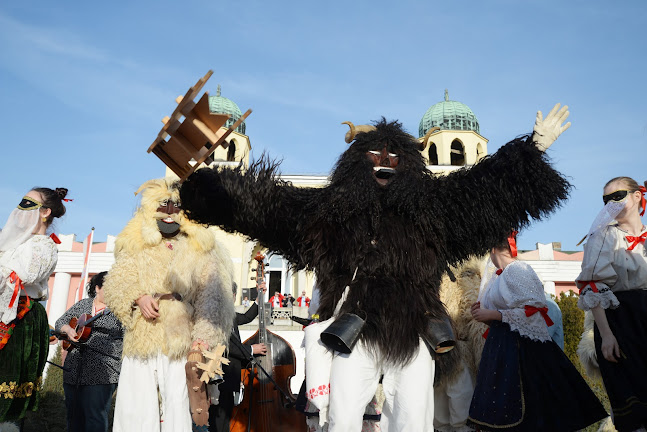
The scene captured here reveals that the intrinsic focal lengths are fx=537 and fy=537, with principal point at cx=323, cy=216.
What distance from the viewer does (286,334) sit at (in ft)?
49.5

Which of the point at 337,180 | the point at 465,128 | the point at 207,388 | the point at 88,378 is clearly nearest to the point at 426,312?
the point at 337,180

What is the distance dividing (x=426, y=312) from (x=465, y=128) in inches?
1191

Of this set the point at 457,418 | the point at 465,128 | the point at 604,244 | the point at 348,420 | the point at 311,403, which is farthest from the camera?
the point at 465,128

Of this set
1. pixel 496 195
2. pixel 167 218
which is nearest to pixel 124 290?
pixel 167 218

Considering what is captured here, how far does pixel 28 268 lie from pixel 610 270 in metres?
4.26

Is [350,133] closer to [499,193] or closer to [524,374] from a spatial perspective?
[499,193]

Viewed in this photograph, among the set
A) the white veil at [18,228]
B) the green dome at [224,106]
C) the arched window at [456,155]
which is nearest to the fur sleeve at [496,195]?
the white veil at [18,228]

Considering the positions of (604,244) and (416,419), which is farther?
(604,244)

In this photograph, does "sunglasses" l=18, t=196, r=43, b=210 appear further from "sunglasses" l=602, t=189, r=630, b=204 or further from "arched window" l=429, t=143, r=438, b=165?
"arched window" l=429, t=143, r=438, b=165

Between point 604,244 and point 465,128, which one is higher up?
point 465,128

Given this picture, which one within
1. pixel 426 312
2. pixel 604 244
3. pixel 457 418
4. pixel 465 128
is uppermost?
pixel 465 128

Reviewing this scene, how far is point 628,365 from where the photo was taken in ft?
12.1

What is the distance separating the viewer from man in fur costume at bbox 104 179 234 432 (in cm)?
402

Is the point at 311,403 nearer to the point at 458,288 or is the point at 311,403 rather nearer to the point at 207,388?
the point at 207,388
